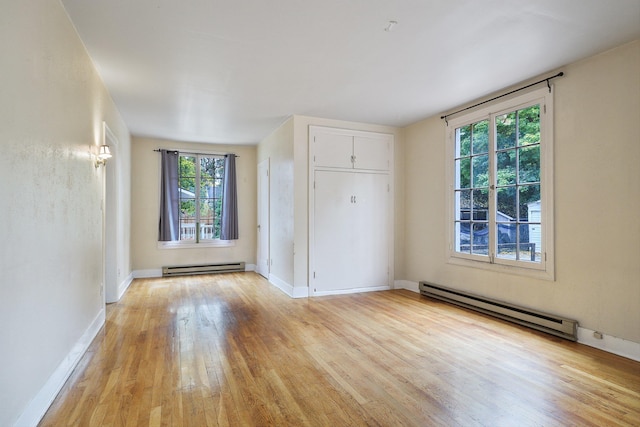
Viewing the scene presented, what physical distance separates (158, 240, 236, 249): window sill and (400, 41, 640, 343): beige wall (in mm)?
5245

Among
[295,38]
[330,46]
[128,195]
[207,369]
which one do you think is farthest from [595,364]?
[128,195]

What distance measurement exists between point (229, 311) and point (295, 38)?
3.14 meters

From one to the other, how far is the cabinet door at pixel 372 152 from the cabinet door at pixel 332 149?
122mm

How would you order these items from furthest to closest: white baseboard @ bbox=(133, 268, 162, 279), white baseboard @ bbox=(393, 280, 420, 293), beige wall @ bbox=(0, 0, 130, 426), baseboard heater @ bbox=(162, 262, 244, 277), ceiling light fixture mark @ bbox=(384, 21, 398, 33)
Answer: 1. baseboard heater @ bbox=(162, 262, 244, 277)
2. white baseboard @ bbox=(133, 268, 162, 279)
3. white baseboard @ bbox=(393, 280, 420, 293)
4. ceiling light fixture mark @ bbox=(384, 21, 398, 33)
5. beige wall @ bbox=(0, 0, 130, 426)

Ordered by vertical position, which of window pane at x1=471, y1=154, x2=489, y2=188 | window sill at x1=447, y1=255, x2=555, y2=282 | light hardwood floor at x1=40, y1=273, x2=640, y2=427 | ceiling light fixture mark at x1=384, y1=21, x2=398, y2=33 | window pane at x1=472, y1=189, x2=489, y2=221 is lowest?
light hardwood floor at x1=40, y1=273, x2=640, y2=427

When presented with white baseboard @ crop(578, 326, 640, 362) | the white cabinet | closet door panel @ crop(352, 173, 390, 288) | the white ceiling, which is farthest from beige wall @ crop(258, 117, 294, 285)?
white baseboard @ crop(578, 326, 640, 362)

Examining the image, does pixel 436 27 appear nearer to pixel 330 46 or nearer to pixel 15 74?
pixel 330 46

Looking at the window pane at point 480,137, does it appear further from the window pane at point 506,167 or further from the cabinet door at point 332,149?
the cabinet door at point 332,149

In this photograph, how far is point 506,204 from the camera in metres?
3.93

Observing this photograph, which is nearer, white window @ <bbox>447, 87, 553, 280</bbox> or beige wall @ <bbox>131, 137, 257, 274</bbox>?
white window @ <bbox>447, 87, 553, 280</bbox>

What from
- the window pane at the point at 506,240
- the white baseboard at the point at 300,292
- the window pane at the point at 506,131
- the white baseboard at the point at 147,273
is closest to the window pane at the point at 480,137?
the window pane at the point at 506,131

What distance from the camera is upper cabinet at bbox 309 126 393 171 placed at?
5.11 metres

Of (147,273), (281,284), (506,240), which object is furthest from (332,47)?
(147,273)

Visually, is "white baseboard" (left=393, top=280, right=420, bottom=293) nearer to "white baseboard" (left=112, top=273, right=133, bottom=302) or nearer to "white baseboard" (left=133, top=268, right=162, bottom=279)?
"white baseboard" (left=112, top=273, right=133, bottom=302)
